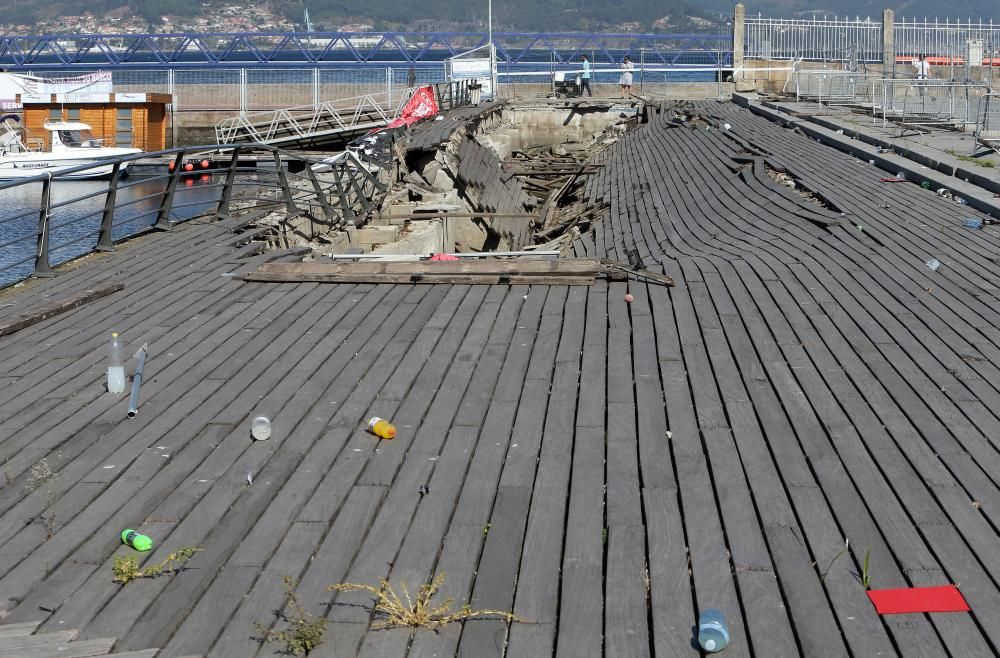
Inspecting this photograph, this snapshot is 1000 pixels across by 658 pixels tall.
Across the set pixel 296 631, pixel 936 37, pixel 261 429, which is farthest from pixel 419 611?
pixel 936 37

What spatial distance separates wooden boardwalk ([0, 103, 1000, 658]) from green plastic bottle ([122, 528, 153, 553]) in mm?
56

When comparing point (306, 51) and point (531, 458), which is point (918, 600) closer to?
point (531, 458)

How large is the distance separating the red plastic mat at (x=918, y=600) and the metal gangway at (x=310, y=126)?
129 ft

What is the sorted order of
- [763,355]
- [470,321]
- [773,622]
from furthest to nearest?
[470,321] < [763,355] < [773,622]

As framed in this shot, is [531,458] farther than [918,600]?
Yes

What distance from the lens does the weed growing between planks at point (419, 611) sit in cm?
458

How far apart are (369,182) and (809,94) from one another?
62.7 ft

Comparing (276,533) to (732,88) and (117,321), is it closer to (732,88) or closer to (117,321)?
(117,321)

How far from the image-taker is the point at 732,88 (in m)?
40.4

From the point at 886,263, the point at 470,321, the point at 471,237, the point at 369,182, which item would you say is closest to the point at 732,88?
the point at 471,237

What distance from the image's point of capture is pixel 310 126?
46.2 meters

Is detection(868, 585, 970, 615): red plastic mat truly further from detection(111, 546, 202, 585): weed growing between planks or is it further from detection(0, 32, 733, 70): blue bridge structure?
detection(0, 32, 733, 70): blue bridge structure

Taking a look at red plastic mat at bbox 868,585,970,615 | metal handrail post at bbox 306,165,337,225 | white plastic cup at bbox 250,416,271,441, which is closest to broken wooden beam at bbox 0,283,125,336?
white plastic cup at bbox 250,416,271,441

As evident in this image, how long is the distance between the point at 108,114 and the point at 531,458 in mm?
49123
